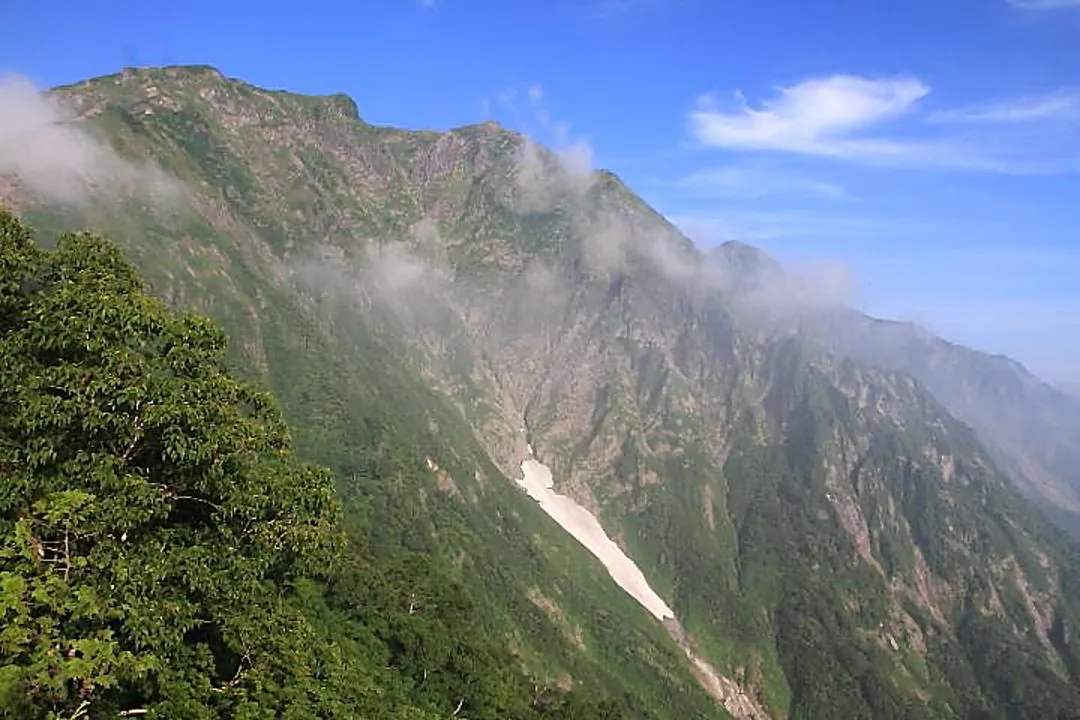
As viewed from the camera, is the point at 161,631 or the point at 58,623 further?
the point at 161,631

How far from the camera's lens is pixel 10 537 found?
2502 cm

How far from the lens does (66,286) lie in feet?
98.5

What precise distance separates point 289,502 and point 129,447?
240 inches

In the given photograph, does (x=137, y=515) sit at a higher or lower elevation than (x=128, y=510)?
lower

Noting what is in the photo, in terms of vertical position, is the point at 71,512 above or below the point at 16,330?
below

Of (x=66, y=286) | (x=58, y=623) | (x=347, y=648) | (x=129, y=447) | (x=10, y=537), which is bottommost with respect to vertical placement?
(x=347, y=648)

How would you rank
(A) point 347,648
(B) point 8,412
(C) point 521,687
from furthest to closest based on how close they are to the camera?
(C) point 521,687, (A) point 347,648, (B) point 8,412

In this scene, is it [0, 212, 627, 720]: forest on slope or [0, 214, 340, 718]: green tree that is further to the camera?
[0, 212, 627, 720]: forest on slope

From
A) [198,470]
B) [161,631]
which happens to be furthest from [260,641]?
[198,470]

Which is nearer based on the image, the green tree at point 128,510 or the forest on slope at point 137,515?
the green tree at point 128,510

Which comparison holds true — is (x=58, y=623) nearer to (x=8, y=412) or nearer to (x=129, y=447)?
(x=129, y=447)

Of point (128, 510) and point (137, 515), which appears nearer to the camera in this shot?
point (128, 510)

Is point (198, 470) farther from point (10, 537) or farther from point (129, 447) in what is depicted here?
point (10, 537)

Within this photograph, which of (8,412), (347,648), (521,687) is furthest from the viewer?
(521,687)
